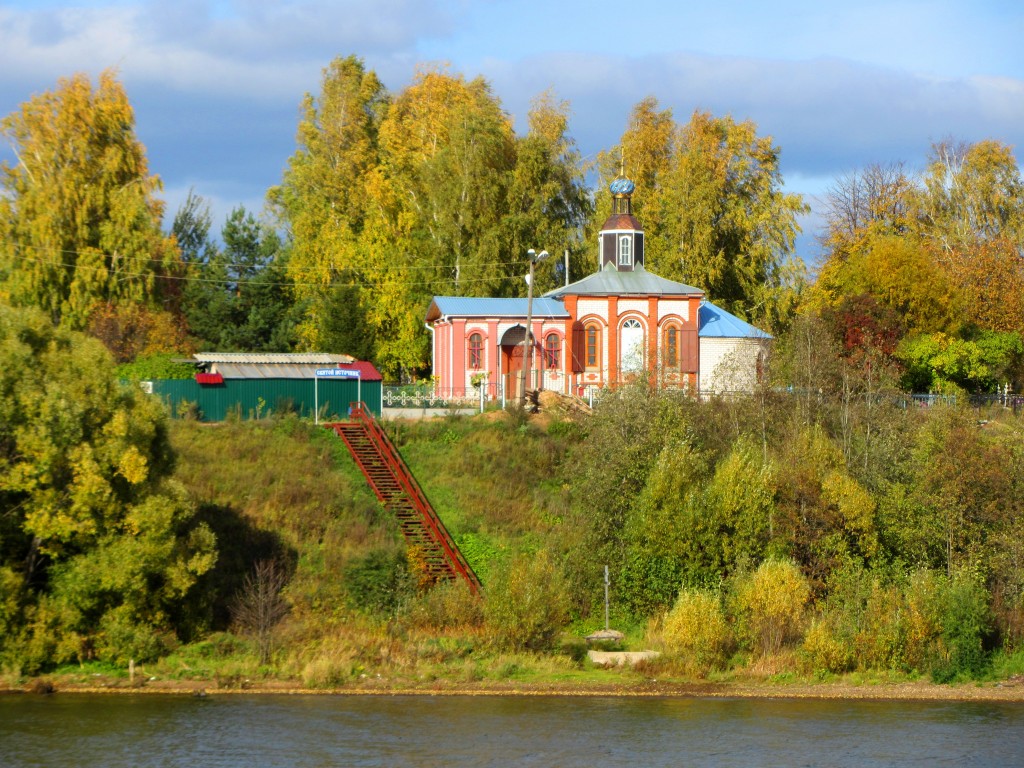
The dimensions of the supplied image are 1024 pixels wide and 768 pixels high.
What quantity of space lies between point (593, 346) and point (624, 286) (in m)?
2.85

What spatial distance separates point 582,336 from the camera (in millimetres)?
54469

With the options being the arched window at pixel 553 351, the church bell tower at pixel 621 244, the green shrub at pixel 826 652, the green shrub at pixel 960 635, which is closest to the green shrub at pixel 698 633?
the green shrub at pixel 826 652

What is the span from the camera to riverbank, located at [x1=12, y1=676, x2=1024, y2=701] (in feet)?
103

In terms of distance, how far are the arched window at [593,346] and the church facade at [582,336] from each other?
0.04 metres

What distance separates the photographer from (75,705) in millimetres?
29781

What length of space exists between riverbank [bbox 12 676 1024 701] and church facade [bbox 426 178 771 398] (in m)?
19.9

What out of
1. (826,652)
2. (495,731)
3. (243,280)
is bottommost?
(495,731)

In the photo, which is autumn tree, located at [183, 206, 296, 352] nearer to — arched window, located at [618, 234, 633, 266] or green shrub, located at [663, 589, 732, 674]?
arched window, located at [618, 234, 633, 266]

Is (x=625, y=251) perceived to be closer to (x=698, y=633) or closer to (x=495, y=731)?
(x=698, y=633)

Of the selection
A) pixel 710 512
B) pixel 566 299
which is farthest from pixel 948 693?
pixel 566 299

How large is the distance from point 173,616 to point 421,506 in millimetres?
9009

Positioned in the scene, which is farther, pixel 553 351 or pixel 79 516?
pixel 553 351

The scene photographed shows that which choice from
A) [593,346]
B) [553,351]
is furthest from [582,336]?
[553,351]

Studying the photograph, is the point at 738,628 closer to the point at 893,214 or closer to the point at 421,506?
the point at 421,506
